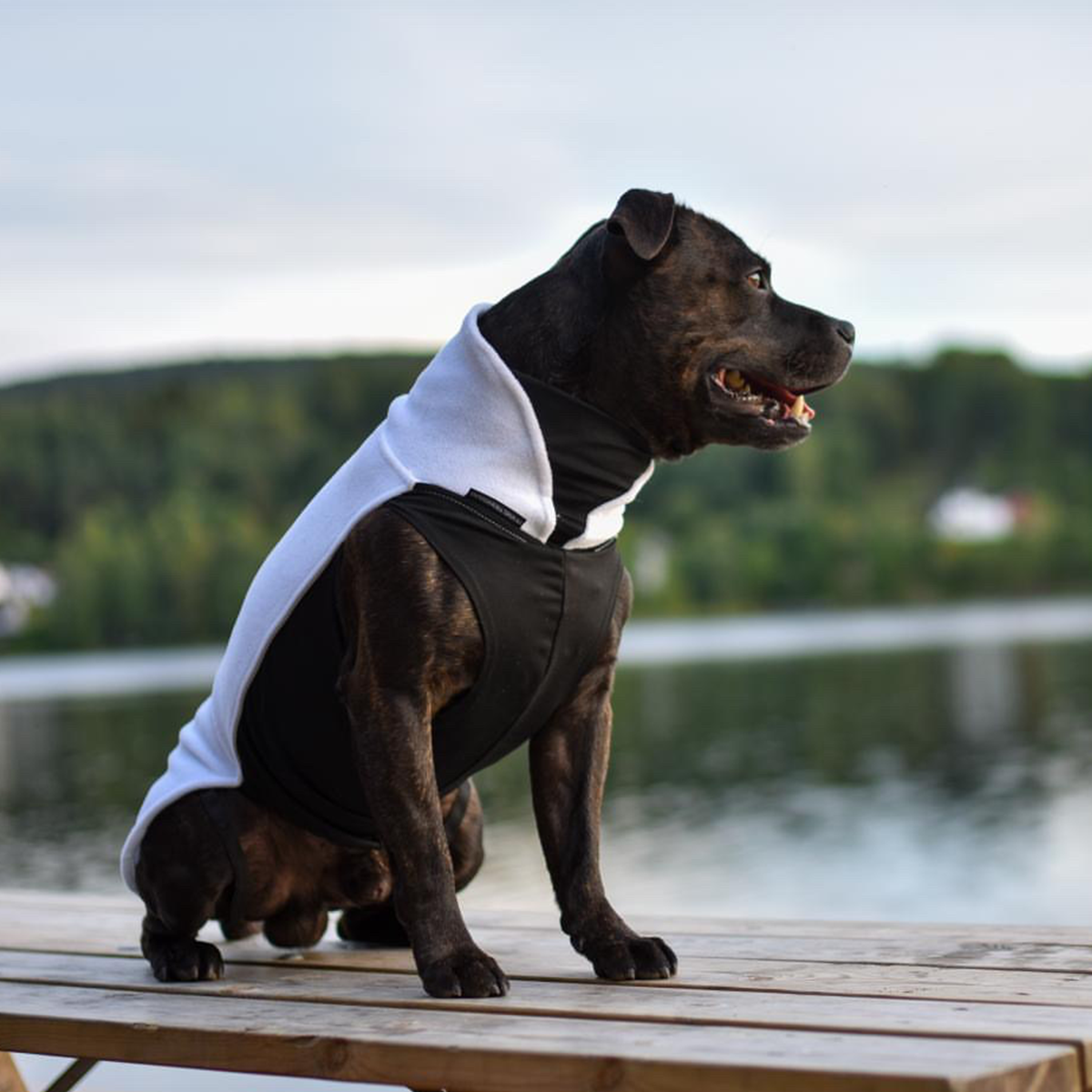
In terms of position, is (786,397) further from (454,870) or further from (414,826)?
(454,870)

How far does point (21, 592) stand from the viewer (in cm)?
7750

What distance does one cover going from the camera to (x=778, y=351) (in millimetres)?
3150

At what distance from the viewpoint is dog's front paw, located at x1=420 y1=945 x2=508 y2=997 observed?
2.99m

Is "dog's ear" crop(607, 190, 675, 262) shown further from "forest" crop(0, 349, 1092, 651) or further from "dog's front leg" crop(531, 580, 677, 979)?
"forest" crop(0, 349, 1092, 651)

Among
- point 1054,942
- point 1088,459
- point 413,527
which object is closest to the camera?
point 413,527

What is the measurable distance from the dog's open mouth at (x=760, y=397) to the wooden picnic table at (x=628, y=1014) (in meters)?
1.00

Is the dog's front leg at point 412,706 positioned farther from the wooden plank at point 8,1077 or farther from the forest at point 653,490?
the forest at point 653,490

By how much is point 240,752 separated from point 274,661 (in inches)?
8.5

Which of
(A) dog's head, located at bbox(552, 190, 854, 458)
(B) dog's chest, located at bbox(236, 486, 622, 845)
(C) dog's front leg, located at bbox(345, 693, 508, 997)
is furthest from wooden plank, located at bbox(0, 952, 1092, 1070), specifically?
(A) dog's head, located at bbox(552, 190, 854, 458)

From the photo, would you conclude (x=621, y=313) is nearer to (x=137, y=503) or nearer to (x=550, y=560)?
(x=550, y=560)

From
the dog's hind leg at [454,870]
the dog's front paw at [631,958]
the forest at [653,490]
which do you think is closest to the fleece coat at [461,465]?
the dog's hind leg at [454,870]

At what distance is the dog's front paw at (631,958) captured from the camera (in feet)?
10.2

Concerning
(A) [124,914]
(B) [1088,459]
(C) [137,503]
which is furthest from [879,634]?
(A) [124,914]

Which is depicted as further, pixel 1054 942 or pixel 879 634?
pixel 879 634
